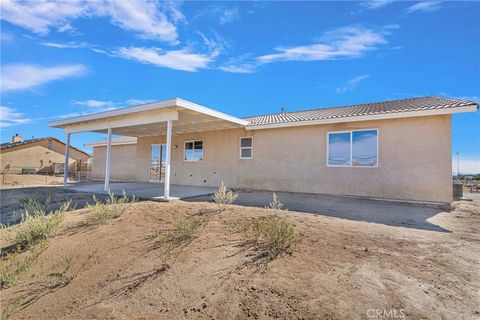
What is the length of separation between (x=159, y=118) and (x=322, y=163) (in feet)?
21.9

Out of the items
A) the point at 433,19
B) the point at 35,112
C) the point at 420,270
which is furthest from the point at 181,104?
the point at 35,112

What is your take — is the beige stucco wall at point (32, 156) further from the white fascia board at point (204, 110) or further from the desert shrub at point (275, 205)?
the desert shrub at point (275, 205)

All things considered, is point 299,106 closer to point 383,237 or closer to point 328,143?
point 328,143

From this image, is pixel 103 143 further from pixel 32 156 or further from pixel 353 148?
pixel 353 148

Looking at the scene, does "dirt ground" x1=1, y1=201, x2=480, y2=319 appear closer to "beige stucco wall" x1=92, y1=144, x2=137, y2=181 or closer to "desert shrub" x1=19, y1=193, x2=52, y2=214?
"desert shrub" x1=19, y1=193, x2=52, y2=214

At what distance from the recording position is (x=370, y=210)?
23.0ft

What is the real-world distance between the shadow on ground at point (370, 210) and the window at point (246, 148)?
3.86 m

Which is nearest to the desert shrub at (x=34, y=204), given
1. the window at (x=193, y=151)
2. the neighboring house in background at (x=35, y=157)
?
the window at (x=193, y=151)

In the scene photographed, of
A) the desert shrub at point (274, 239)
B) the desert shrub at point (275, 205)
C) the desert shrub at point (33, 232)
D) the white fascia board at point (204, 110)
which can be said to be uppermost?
the white fascia board at point (204, 110)

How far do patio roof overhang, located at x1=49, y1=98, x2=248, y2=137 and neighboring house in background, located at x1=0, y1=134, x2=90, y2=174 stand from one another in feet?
61.0

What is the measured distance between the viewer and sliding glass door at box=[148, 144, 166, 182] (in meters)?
15.8

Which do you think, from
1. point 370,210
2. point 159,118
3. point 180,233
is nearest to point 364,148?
Answer: point 370,210

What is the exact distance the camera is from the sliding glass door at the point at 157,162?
1580 cm

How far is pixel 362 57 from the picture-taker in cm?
1103
